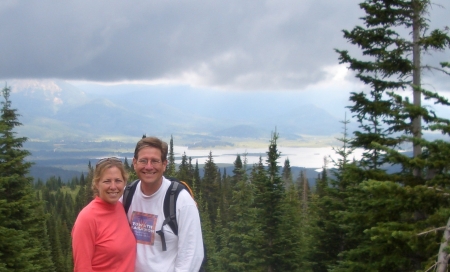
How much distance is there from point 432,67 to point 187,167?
6585 cm

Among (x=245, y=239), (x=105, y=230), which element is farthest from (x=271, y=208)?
(x=105, y=230)

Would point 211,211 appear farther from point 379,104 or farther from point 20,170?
point 379,104

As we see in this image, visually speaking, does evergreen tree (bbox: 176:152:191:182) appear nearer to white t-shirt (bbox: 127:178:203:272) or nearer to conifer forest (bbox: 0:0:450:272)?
conifer forest (bbox: 0:0:450:272)

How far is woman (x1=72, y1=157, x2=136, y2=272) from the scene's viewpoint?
3662mm

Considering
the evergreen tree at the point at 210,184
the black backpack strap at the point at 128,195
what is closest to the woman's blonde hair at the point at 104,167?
the black backpack strap at the point at 128,195

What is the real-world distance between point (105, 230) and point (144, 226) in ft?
1.10

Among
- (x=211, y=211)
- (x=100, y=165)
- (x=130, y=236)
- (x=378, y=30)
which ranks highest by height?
(x=378, y=30)

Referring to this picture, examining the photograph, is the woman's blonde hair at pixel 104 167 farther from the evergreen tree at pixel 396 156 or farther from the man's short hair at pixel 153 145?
the evergreen tree at pixel 396 156

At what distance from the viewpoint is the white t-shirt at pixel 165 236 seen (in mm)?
3801

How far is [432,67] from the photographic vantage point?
10.4 m

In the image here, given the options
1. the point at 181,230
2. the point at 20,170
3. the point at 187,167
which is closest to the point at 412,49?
the point at 181,230

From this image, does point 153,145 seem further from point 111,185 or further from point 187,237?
point 187,237

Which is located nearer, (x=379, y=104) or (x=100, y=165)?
(x=100, y=165)

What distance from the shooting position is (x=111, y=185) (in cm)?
381
